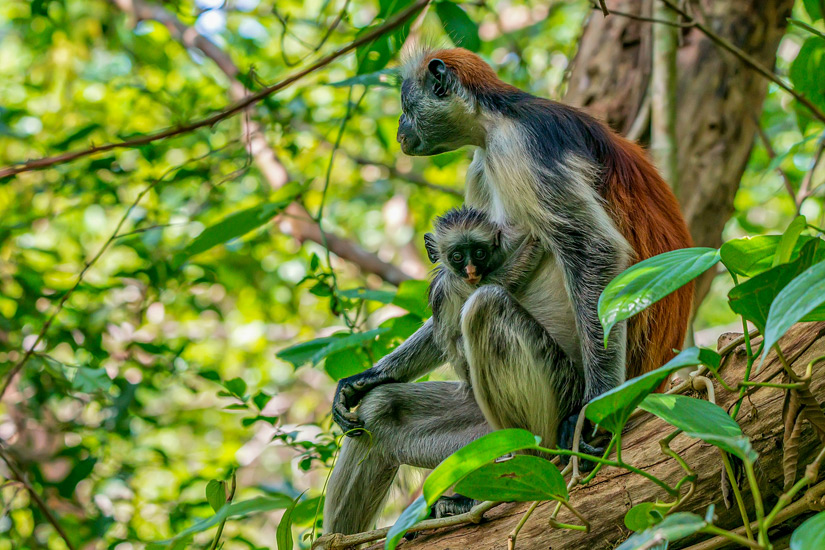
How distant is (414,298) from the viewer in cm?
536

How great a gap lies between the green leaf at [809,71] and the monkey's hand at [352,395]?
315 cm

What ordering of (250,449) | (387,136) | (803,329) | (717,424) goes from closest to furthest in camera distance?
(717,424) → (803,329) → (387,136) → (250,449)

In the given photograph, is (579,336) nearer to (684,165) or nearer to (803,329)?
(803,329)

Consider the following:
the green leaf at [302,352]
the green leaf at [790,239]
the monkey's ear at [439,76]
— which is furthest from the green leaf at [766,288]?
the monkey's ear at [439,76]

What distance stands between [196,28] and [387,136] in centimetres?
325

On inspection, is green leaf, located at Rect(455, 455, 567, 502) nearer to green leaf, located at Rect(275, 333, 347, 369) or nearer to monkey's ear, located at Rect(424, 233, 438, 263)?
green leaf, located at Rect(275, 333, 347, 369)

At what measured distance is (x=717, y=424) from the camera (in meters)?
2.08

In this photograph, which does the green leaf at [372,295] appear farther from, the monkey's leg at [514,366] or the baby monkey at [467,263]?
the monkey's leg at [514,366]

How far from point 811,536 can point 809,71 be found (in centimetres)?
348

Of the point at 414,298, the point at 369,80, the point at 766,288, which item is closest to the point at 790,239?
the point at 766,288

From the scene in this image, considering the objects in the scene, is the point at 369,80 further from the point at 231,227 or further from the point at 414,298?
the point at 414,298

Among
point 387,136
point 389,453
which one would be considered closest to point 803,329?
point 389,453

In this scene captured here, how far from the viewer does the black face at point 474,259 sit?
4621mm

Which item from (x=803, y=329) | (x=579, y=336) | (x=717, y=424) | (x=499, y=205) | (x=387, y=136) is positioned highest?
(x=387, y=136)
